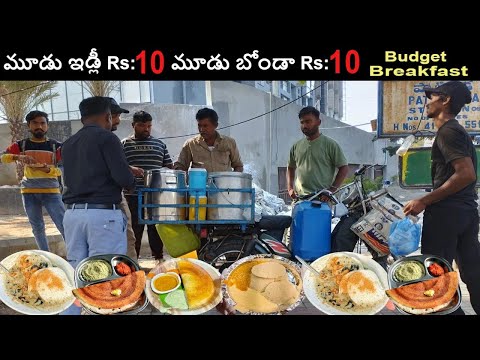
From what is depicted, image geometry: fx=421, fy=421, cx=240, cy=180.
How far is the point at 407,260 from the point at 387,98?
87.1 inches

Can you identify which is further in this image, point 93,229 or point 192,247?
point 192,247

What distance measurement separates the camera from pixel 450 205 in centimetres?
282

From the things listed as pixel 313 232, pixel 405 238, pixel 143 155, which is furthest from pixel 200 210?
pixel 405 238

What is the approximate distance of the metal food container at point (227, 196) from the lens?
319 centimetres

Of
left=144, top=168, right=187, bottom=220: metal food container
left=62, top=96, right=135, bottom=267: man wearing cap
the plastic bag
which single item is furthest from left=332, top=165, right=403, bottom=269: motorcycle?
left=62, top=96, right=135, bottom=267: man wearing cap

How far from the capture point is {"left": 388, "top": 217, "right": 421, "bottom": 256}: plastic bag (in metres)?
3.02

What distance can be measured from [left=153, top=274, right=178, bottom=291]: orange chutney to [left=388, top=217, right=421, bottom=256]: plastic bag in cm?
159

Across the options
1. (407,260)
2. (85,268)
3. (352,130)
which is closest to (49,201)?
(85,268)

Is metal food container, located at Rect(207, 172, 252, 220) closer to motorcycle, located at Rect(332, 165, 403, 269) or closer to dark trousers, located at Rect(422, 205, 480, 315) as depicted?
motorcycle, located at Rect(332, 165, 403, 269)

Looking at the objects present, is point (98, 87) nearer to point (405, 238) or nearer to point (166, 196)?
point (166, 196)

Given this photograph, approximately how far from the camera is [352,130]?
36.7ft

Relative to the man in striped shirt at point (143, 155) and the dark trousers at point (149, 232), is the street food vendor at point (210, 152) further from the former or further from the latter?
the dark trousers at point (149, 232)
